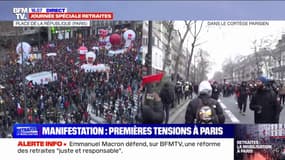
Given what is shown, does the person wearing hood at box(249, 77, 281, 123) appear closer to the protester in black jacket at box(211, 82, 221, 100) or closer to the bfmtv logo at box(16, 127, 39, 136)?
the protester in black jacket at box(211, 82, 221, 100)

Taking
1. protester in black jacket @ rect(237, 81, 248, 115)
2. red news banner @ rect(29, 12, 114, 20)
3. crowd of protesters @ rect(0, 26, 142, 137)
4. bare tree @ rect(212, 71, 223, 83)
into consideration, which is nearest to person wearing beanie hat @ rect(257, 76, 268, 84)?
protester in black jacket @ rect(237, 81, 248, 115)

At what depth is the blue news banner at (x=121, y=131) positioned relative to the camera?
156 inches

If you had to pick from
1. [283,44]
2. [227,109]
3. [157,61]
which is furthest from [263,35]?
[157,61]

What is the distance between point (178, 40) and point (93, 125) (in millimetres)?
1214

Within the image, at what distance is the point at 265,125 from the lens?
3.98 m

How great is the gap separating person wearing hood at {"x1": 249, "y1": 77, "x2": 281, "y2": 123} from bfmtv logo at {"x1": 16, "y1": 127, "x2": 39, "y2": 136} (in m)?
2.22

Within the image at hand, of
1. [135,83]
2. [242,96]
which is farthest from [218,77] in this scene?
[135,83]

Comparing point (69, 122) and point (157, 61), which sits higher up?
point (157, 61)

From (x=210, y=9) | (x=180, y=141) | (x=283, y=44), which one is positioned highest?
(x=210, y=9)

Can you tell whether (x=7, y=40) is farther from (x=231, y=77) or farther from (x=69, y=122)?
(x=231, y=77)

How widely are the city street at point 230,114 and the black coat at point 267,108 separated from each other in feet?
0.17

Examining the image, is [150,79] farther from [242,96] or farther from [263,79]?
[263,79]

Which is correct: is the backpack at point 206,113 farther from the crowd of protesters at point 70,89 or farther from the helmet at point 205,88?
the crowd of protesters at point 70,89

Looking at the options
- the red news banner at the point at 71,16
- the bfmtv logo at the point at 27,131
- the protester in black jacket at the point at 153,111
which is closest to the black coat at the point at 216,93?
the protester in black jacket at the point at 153,111
